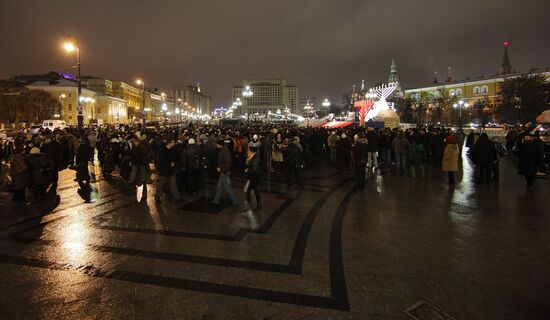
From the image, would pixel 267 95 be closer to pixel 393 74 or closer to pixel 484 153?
pixel 393 74

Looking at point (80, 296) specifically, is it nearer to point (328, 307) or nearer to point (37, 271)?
point (37, 271)

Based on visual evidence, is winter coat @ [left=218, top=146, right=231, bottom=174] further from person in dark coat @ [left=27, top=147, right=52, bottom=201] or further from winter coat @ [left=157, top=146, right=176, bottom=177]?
person in dark coat @ [left=27, top=147, right=52, bottom=201]

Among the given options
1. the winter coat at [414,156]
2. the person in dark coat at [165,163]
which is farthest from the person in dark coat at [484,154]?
the person in dark coat at [165,163]

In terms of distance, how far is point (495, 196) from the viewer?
9367 millimetres

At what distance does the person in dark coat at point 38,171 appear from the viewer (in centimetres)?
870

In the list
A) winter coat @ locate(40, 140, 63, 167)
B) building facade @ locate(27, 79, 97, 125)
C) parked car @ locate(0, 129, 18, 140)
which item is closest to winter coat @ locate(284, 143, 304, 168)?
winter coat @ locate(40, 140, 63, 167)

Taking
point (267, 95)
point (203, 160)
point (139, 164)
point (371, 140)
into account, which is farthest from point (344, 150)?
point (267, 95)

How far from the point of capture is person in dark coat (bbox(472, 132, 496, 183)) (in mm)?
11281

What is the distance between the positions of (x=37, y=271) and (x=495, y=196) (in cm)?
1076

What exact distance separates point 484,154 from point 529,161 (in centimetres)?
130

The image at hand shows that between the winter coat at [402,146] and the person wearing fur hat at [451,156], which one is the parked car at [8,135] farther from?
the person wearing fur hat at [451,156]

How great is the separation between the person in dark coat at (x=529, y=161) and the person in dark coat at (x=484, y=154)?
90 centimetres

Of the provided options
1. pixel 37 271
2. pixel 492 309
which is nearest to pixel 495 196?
pixel 492 309

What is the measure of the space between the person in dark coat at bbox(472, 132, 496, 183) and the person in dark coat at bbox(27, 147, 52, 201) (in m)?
13.5
